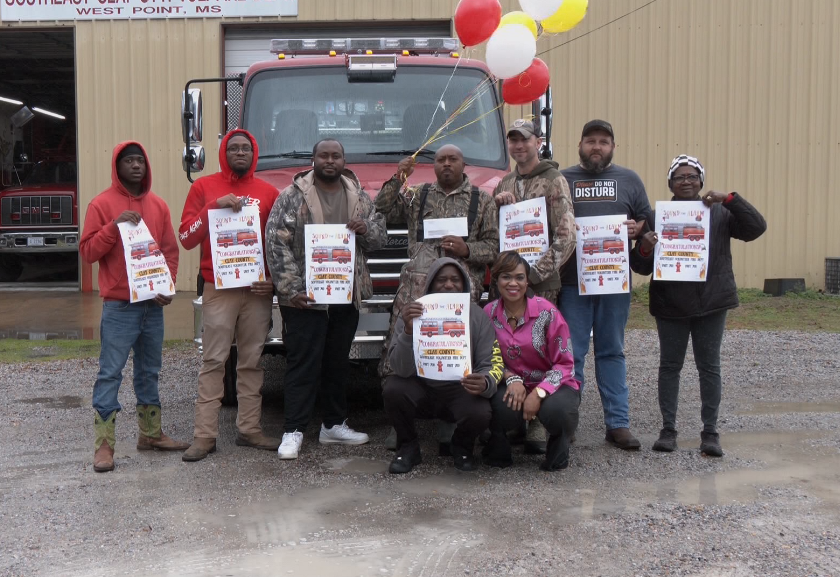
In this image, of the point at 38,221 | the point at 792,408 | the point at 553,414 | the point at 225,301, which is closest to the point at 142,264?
the point at 225,301

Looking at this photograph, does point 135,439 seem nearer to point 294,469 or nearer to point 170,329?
point 294,469

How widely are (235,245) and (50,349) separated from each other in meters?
5.54

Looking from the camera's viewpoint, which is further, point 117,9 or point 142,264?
point 117,9

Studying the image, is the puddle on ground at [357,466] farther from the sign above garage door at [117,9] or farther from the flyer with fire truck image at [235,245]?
the sign above garage door at [117,9]

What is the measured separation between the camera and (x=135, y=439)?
636cm

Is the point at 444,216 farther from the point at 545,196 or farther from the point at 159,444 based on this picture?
the point at 159,444

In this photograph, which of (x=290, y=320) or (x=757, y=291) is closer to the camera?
(x=290, y=320)

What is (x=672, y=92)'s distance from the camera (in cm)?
1456

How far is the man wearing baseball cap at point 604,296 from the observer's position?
5895 mm

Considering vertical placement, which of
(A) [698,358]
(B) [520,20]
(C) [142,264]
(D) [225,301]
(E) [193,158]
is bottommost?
(A) [698,358]

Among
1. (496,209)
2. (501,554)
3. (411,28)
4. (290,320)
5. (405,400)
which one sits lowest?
(501,554)

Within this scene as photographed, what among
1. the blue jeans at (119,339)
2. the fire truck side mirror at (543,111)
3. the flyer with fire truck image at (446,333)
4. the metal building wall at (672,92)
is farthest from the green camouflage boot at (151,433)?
the metal building wall at (672,92)

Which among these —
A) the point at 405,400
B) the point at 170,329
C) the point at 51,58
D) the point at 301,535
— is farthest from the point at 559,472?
the point at 51,58

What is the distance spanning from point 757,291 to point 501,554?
1156cm
